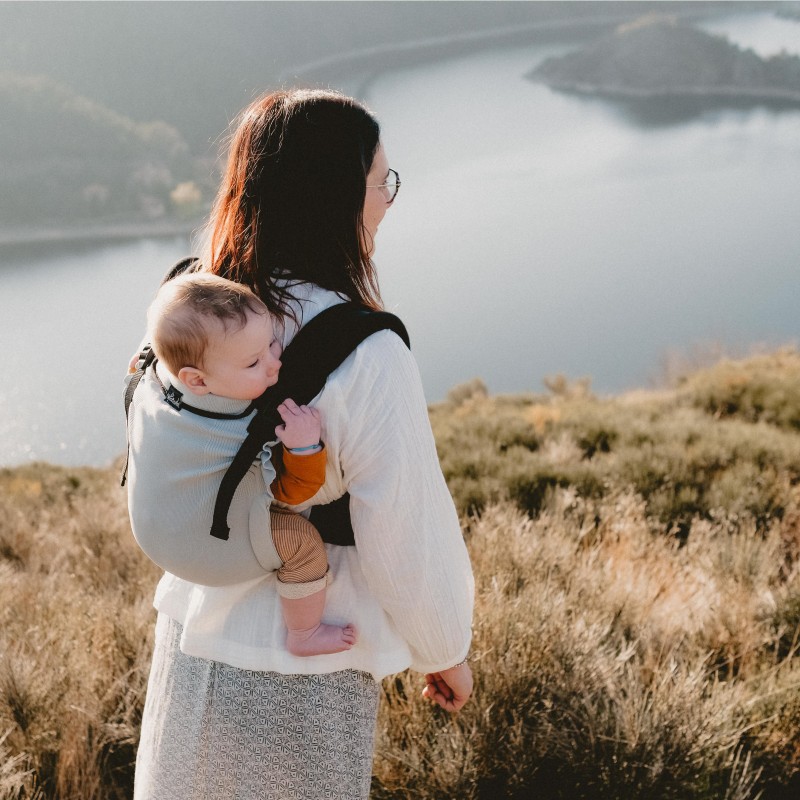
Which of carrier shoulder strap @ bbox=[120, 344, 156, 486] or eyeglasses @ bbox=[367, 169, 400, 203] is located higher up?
eyeglasses @ bbox=[367, 169, 400, 203]

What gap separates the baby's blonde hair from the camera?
97cm

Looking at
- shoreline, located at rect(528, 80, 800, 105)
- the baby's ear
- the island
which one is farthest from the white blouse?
the island

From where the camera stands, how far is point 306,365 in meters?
0.96

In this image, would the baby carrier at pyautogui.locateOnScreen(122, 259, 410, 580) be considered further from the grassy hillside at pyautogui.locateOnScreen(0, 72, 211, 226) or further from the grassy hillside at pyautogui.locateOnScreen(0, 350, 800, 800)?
the grassy hillside at pyautogui.locateOnScreen(0, 72, 211, 226)

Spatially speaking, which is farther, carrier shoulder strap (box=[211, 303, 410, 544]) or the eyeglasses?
the eyeglasses

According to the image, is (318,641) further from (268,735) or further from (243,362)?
(243,362)

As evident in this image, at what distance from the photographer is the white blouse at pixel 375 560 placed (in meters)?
0.95

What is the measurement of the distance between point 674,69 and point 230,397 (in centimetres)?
7075

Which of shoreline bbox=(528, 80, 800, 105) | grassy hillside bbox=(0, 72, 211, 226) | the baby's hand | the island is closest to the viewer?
the baby's hand

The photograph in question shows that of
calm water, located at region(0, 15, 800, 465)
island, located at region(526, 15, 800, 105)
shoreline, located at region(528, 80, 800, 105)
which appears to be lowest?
calm water, located at region(0, 15, 800, 465)

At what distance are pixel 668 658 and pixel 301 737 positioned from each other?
1.29 metres

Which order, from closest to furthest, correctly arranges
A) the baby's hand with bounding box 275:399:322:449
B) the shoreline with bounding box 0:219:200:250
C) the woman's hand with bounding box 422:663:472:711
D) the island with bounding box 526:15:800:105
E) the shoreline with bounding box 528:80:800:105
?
the baby's hand with bounding box 275:399:322:449 → the woman's hand with bounding box 422:663:472:711 → the shoreline with bounding box 0:219:200:250 → the island with bounding box 526:15:800:105 → the shoreline with bounding box 528:80:800:105

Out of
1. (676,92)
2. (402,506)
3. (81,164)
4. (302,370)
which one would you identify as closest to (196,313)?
(302,370)

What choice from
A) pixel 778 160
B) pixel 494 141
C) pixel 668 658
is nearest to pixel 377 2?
pixel 494 141
